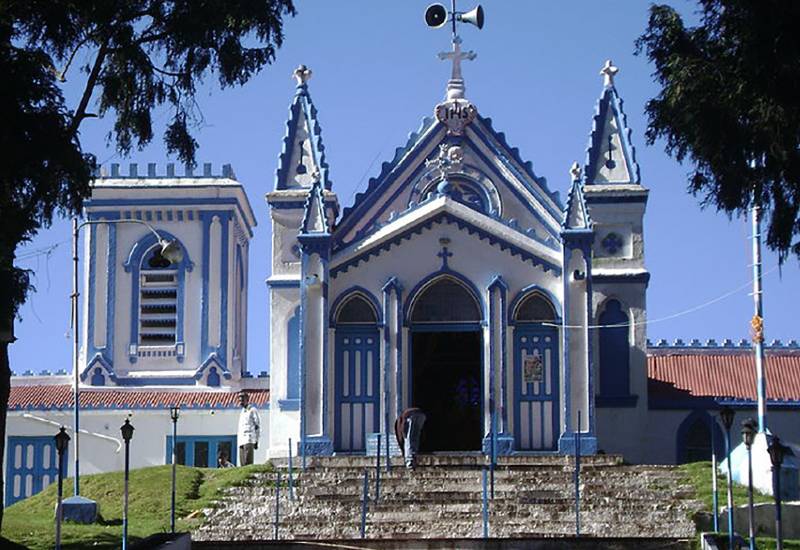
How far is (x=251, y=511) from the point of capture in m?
34.1

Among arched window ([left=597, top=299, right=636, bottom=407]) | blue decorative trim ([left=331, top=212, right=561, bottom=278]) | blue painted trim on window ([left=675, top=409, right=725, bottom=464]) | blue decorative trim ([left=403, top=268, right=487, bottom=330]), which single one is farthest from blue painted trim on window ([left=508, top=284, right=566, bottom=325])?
blue painted trim on window ([left=675, top=409, right=725, bottom=464])

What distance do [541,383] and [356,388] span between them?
13.7ft

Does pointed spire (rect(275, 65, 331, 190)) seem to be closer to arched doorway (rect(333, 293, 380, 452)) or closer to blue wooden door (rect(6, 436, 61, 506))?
arched doorway (rect(333, 293, 380, 452))

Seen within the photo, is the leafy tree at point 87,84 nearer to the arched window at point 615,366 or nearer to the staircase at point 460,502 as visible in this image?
the staircase at point 460,502

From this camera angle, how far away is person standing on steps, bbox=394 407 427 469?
38.4 m

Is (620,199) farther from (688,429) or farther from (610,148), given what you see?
(688,429)

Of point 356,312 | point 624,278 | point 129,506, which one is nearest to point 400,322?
point 356,312

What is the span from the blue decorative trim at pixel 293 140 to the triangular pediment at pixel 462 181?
1.42 m

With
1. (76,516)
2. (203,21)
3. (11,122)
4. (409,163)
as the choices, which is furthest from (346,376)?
(11,122)

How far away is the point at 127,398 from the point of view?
50312 millimetres

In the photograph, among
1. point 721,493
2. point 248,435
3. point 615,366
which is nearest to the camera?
point 721,493

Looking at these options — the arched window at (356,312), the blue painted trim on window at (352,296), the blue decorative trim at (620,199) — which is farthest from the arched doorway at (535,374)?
the blue decorative trim at (620,199)

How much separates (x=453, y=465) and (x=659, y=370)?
11.9 metres

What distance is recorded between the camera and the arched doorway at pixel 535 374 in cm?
4047
